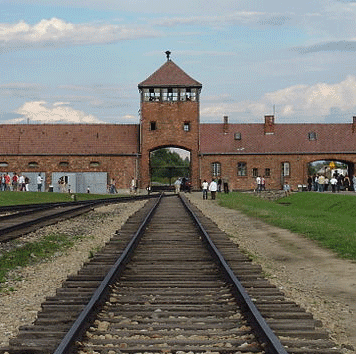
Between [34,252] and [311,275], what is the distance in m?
5.73

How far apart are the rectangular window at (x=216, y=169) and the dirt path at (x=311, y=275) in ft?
158

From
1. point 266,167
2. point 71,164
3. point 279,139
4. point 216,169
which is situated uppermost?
point 279,139

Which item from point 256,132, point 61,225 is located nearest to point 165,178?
point 256,132

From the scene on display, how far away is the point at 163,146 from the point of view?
66.9 m

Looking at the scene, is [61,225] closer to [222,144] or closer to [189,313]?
[189,313]

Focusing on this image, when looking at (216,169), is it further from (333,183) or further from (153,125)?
(333,183)

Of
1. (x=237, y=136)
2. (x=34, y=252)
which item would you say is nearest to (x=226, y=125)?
(x=237, y=136)

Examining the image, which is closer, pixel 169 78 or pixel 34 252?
pixel 34 252

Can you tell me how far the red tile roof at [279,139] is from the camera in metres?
67.8

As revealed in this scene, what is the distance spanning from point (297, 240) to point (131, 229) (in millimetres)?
4374

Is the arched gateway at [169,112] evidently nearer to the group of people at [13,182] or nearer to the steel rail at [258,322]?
the group of people at [13,182]

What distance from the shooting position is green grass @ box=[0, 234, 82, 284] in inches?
448

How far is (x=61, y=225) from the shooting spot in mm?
20234

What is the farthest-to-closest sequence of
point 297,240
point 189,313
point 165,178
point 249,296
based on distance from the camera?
point 165,178
point 297,240
point 249,296
point 189,313
